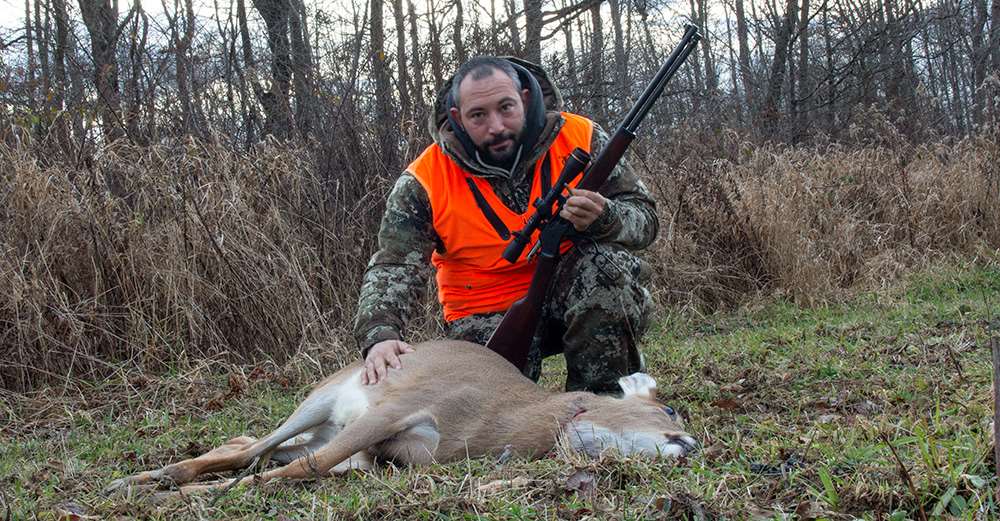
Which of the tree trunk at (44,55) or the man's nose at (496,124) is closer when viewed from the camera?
the man's nose at (496,124)

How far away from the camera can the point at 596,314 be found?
492 cm

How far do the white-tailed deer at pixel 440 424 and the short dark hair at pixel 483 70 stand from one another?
1430 mm

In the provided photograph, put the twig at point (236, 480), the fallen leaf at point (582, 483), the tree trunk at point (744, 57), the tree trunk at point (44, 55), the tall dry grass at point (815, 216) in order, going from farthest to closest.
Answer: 1. the tree trunk at point (744, 57)
2. the tall dry grass at point (815, 216)
3. the tree trunk at point (44, 55)
4. the twig at point (236, 480)
5. the fallen leaf at point (582, 483)

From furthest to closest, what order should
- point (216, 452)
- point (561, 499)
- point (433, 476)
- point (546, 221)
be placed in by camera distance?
1. point (546, 221)
2. point (216, 452)
3. point (433, 476)
4. point (561, 499)

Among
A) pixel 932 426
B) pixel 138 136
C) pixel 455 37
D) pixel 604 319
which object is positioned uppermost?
pixel 455 37

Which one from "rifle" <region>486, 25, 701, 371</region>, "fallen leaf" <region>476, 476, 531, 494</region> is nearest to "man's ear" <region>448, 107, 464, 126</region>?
"rifle" <region>486, 25, 701, 371</region>

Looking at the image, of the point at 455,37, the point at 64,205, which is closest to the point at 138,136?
the point at 64,205

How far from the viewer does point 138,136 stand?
696cm

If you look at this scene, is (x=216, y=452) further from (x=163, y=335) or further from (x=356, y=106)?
(x=356, y=106)

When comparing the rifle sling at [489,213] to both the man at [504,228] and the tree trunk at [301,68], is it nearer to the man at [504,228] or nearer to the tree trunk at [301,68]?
the man at [504,228]

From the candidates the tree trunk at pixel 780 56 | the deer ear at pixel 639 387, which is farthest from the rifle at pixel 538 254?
the tree trunk at pixel 780 56

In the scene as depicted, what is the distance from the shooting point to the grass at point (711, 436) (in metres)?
2.70

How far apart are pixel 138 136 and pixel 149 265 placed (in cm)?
126

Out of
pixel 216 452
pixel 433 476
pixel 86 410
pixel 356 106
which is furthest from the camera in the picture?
pixel 356 106
